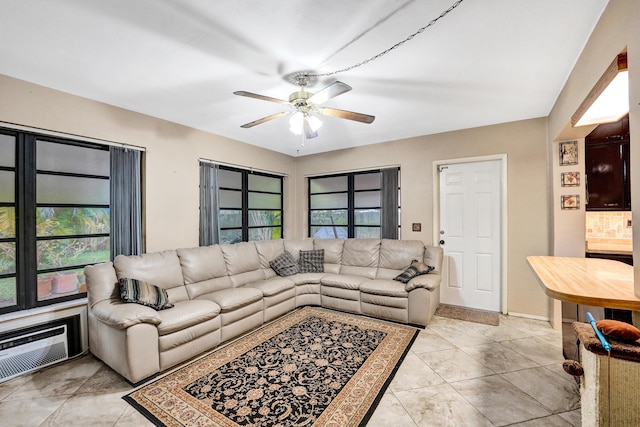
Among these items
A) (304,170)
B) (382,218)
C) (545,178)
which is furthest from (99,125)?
(545,178)

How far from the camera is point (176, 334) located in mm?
2523

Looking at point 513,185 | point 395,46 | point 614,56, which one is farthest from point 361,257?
point 614,56

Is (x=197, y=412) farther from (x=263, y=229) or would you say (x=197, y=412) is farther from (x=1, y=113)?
(x=263, y=229)

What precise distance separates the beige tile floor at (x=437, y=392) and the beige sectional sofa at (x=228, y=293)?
24 centimetres

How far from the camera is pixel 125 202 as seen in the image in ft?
10.6

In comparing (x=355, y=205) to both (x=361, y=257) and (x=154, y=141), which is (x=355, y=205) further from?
(x=154, y=141)

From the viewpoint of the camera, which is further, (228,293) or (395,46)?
(228,293)

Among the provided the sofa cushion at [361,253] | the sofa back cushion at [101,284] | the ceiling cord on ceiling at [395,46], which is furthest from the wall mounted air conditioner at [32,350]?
the sofa cushion at [361,253]

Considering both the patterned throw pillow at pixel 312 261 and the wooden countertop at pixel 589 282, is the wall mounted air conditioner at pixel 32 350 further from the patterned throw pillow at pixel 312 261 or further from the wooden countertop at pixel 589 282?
the wooden countertop at pixel 589 282

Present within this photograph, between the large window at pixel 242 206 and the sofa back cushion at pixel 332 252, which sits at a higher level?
the large window at pixel 242 206

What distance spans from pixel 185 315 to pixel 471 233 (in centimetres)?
387

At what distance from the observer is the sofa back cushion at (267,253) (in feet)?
14.4

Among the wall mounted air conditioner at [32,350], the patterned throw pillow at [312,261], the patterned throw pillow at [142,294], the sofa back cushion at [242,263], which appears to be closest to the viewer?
the wall mounted air conditioner at [32,350]

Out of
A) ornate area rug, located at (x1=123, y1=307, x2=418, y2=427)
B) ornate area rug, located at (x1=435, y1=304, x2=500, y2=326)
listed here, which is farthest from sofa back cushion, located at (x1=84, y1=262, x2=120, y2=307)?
ornate area rug, located at (x1=435, y1=304, x2=500, y2=326)
